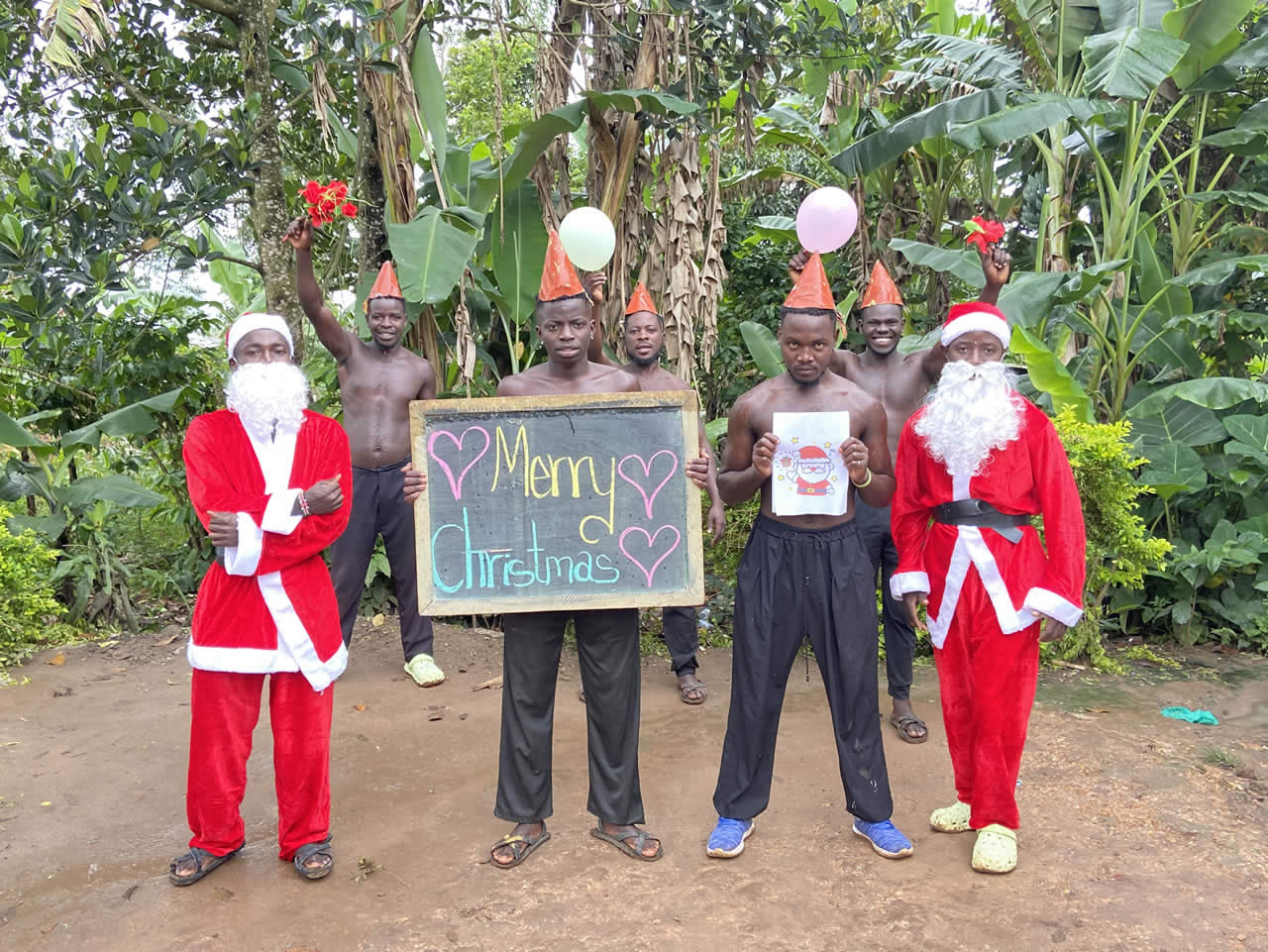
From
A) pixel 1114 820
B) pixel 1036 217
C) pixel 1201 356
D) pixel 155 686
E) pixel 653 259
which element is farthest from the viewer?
pixel 1036 217

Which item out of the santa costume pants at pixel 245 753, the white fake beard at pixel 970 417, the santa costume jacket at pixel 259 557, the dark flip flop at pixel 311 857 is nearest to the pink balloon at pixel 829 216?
the white fake beard at pixel 970 417

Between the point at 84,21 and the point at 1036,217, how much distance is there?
21.5 ft

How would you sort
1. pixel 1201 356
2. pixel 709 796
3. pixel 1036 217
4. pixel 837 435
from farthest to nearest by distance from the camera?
pixel 1036 217 → pixel 1201 356 → pixel 709 796 → pixel 837 435

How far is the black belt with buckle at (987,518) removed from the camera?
9.98ft

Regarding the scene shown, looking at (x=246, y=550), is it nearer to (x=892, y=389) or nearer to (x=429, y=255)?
(x=429, y=255)

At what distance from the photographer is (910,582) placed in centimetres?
318

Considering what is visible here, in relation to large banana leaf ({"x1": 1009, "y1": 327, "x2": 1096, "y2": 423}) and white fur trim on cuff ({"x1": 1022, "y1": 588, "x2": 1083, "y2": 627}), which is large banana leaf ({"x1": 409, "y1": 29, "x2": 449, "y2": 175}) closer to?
large banana leaf ({"x1": 1009, "y1": 327, "x2": 1096, "y2": 423})

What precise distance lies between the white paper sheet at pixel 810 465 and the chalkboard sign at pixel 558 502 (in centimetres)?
28

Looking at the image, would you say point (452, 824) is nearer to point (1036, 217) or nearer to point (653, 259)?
point (653, 259)

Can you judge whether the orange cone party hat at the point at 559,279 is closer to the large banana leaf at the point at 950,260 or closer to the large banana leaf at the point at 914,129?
the large banana leaf at the point at 950,260

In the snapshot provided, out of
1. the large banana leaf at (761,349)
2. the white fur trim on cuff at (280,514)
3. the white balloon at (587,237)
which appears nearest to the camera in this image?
the white fur trim on cuff at (280,514)

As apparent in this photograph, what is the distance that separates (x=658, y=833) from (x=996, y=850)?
1.16 metres

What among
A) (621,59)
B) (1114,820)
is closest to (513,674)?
(1114,820)

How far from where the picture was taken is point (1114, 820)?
136 inches
